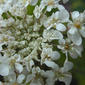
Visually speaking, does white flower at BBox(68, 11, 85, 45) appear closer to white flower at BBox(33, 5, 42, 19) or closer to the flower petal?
the flower petal

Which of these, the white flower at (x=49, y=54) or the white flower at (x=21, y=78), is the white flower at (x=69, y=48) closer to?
the white flower at (x=49, y=54)

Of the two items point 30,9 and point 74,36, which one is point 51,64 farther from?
point 30,9

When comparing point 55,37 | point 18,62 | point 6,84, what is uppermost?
point 55,37

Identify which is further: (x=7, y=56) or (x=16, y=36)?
(x=16, y=36)

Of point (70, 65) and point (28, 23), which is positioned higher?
point (28, 23)

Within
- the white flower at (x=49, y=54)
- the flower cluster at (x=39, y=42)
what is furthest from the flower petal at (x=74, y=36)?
the white flower at (x=49, y=54)

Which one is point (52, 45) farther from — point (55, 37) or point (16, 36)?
point (16, 36)

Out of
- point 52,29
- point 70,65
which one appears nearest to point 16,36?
point 52,29
